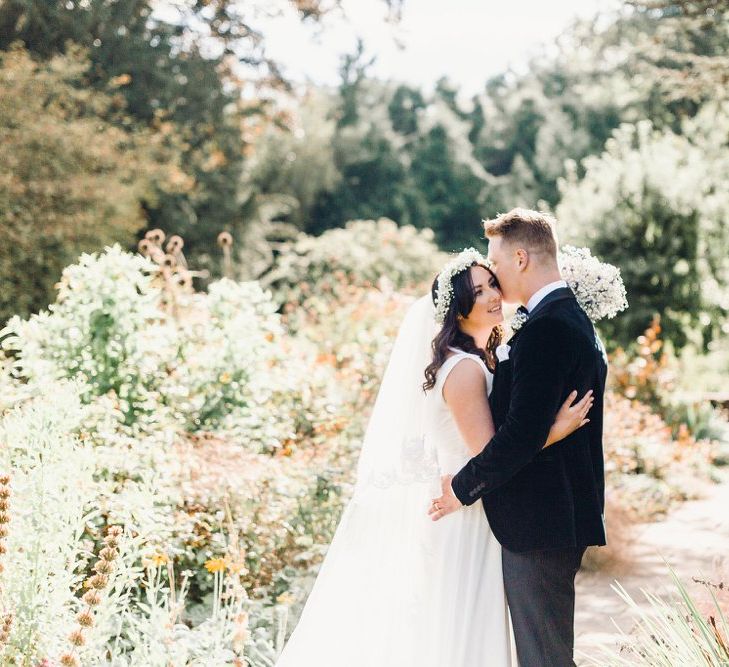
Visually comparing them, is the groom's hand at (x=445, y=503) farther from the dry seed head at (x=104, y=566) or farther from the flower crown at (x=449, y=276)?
the dry seed head at (x=104, y=566)

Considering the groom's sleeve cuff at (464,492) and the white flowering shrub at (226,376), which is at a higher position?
the white flowering shrub at (226,376)

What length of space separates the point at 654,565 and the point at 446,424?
142 inches

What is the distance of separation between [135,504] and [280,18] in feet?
36.4

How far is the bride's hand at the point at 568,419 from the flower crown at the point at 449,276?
0.57 meters

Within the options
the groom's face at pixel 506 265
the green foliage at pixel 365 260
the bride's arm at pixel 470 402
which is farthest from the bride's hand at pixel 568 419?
the green foliage at pixel 365 260

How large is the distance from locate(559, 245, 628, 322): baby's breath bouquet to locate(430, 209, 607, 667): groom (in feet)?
0.58

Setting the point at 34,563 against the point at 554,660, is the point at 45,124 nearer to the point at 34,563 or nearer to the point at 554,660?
the point at 34,563

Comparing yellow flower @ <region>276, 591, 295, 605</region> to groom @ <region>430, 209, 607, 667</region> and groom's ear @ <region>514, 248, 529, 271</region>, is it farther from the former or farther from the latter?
groom's ear @ <region>514, 248, 529, 271</region>

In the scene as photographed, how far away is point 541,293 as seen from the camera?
2.92 meters

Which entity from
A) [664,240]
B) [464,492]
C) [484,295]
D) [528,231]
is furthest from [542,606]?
[664,240]

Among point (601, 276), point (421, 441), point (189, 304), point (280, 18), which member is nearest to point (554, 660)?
point (421, 441)

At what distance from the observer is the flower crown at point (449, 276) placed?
3137 millimetres

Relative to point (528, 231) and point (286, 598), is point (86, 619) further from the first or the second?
point (528, 231)

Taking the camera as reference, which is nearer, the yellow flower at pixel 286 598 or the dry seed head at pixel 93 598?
the dry seed head at pixel 93 598
